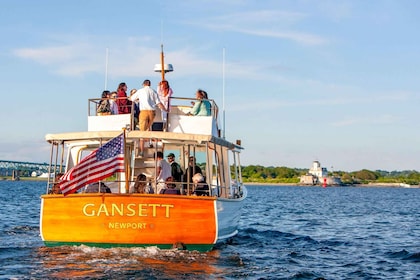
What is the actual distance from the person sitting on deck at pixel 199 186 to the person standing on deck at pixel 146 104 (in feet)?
6.42

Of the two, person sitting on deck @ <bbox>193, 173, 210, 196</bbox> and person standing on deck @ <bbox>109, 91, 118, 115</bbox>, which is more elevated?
person standing on deck @ <bbox>109, 91, 118, 115</bbox>

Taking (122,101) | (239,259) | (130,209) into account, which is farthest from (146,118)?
(239,259)

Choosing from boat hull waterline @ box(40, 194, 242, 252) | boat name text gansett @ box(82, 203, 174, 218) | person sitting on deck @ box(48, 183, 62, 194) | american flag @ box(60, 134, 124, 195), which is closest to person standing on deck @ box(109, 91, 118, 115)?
person sitting on deck @ box(48, 183, 62, 194)

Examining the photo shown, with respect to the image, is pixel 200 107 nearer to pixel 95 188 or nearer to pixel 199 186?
pixel 199 186

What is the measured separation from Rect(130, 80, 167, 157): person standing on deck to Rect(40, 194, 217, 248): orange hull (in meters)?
2.70

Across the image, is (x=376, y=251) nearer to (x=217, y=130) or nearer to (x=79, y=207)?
(x=217, y=130)

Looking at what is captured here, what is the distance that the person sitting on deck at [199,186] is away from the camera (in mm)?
18281

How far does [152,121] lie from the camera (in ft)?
64.7

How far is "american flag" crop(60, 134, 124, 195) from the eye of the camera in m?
17.3

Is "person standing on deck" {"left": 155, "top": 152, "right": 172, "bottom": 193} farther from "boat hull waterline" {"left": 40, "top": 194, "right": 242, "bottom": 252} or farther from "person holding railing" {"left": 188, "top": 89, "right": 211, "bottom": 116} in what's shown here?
"person holding railing" {"left": 188, "top": 89, "right": 211, "bottom": 116}

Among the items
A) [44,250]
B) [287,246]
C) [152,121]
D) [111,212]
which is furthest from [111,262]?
[287,246]

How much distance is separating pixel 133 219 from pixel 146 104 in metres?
3.60

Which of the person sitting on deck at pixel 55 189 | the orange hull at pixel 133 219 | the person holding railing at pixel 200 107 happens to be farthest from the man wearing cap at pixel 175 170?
the person sitting on deck at pixel 55 189

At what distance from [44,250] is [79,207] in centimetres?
212
